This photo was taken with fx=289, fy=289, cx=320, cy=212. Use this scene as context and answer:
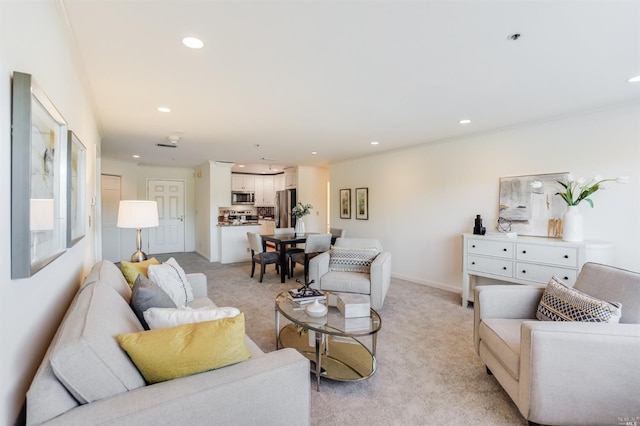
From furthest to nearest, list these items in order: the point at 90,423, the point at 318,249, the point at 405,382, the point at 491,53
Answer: the point at 318,249 → the point at 405,382 → the point at 491,53 → the point at 90,423

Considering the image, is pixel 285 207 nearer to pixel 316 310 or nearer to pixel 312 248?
pixel 312 248

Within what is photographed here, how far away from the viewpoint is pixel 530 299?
2.17 metres

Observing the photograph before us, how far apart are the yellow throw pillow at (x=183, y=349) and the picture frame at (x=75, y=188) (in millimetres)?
945

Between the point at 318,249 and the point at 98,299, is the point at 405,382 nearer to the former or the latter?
the point at 98,299

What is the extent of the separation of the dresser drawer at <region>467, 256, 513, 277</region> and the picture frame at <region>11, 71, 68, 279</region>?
13.0 ft

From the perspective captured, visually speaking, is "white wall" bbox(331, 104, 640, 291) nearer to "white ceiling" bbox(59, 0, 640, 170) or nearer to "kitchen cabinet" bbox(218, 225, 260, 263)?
"white ceiling" bbox(59, 0, 640, 170)

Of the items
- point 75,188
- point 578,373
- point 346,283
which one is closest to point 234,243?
point 346,283

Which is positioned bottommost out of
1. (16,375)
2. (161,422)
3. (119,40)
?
(161,422)

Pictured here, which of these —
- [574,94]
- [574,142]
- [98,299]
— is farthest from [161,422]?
[574,142]

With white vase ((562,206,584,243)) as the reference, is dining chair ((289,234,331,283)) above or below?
below

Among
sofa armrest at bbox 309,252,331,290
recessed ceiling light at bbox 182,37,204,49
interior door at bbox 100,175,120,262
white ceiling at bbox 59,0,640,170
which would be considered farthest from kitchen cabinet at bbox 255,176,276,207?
recessed ceiling light at bbox 182,37,204,49

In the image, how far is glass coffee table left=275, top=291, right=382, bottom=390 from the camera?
6.74 ft

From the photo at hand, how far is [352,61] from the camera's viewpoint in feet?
6.78

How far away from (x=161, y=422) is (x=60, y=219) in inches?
45.5
